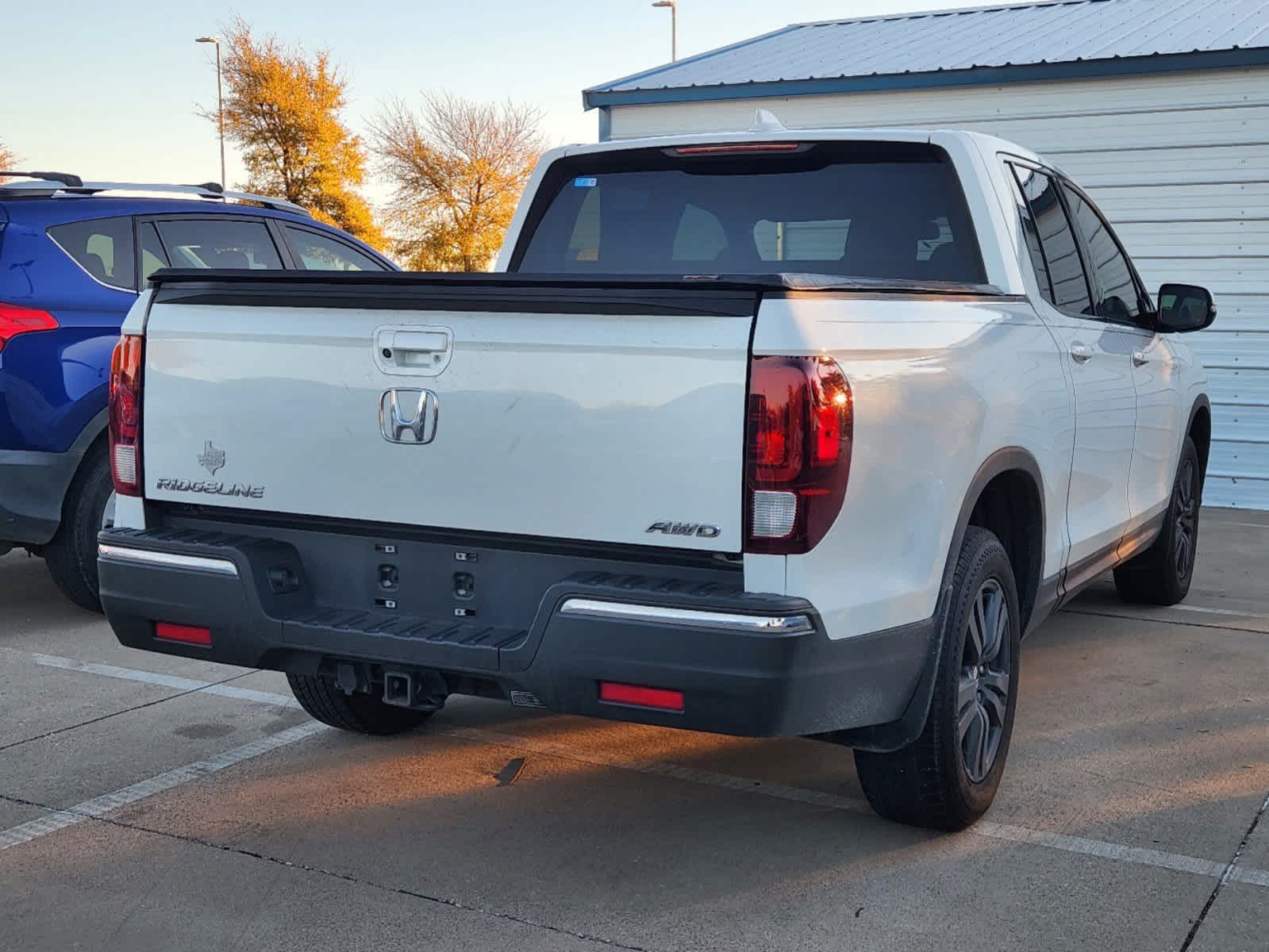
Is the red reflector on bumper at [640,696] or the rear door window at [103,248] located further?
the rear door window at [103,248]

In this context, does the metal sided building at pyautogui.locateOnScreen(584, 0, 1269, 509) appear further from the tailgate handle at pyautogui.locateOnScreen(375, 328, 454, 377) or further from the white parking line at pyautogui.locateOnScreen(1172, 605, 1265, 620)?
the tailgate handle at pyautogui.locateOnScreen(375, 328, 454, 377)

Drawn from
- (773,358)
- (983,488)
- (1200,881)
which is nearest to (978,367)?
(983,488)

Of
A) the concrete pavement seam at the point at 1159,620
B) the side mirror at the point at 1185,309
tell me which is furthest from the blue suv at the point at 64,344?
the concrete pavement seam at the point at 1159,620

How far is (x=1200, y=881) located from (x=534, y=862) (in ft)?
5.42

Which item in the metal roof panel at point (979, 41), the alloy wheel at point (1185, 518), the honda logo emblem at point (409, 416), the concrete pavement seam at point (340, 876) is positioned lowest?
the concrete pavement seam at point (340, 876)

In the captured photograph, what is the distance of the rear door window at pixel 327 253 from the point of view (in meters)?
7.47

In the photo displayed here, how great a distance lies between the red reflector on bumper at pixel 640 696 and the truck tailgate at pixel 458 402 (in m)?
0.31

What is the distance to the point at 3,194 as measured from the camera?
6.18 metres

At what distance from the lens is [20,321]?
5742mm

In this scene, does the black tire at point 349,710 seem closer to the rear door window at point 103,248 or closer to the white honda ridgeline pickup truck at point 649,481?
the white honda ridgeline pickup truck at point 649,481

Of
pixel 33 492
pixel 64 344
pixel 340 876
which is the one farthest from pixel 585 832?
pixel 64 344

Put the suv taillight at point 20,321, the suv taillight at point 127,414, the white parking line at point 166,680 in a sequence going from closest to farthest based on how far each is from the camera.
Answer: the suv taillight at point 127,414 < the white parking line at point 166,680 < the suv taillight at point 20,321

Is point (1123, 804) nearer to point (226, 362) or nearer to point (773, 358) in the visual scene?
point (773, 358)

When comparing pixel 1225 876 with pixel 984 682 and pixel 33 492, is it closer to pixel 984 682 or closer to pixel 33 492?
pixel 984 682
